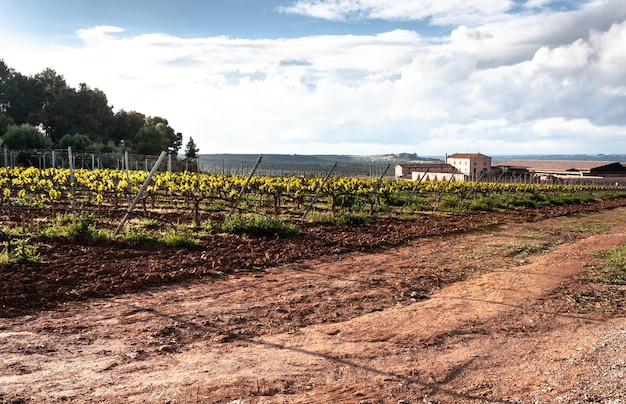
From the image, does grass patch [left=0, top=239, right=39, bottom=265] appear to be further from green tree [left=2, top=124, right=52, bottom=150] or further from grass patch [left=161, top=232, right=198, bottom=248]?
green tree [left=2, top=124, right=52, bottom=150]

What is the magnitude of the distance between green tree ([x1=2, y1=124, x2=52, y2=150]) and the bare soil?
3337 centimetres

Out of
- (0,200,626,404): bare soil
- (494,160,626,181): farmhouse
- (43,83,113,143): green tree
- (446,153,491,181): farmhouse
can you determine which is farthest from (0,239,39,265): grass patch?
(446,153,491,181): farmhouse

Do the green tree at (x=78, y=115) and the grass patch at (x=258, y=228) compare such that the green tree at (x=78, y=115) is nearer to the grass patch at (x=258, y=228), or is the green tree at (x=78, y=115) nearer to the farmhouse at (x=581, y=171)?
the grass patch at (x=258, y=228)

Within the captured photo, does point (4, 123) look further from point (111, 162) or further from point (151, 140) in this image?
point (151, 140)

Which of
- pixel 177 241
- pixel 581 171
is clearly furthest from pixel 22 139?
pixel 581 171

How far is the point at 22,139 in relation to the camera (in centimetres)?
3781

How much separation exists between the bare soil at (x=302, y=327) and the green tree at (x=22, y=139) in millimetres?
33370

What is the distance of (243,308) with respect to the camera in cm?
659

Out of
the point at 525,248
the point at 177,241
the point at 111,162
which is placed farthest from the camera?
the point at 111,162

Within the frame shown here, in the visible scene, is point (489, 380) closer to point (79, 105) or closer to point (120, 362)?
point (120, 362)

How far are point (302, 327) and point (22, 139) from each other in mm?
39386

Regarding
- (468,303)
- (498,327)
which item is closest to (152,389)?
(498,327)

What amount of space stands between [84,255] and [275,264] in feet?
11.3

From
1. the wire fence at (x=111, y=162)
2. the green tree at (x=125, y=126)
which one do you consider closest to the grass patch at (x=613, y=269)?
the wire fence at (x=111, y=162)
